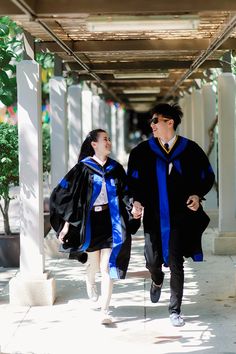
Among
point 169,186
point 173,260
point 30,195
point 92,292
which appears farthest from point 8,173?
point 173,260

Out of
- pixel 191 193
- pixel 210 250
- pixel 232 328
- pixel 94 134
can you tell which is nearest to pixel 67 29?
pixel 94 134

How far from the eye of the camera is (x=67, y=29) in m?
7.63

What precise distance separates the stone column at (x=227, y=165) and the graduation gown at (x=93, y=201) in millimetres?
3340

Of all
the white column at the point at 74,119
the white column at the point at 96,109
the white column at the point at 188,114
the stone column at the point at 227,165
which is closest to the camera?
the stone column at the point at 227,165

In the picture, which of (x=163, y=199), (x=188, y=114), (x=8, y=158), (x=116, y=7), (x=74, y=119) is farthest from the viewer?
(x=188, y=114)

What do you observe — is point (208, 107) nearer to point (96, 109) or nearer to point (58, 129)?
point (58, 129)

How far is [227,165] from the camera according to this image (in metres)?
10.0

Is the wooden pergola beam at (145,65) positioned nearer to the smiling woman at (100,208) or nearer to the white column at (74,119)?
the white column at (74,119)

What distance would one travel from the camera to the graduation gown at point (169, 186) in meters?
6.66

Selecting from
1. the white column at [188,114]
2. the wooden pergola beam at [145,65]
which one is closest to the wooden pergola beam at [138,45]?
the wooden pergola beam at [145,65]

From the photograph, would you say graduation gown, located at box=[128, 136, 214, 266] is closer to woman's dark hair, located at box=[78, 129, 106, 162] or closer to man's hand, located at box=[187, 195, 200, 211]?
man's hand, located at box=[187, 195, 200, 211]

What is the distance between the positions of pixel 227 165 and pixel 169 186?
3.49 metres

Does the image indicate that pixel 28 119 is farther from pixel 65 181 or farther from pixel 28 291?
pixel 28 291

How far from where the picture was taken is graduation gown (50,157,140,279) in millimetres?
6781
